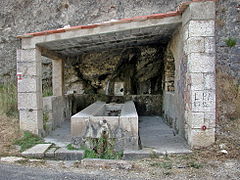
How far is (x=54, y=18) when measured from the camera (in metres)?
9.27

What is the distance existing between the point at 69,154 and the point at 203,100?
8.76 ft

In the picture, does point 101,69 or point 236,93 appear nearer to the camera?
point 236,93

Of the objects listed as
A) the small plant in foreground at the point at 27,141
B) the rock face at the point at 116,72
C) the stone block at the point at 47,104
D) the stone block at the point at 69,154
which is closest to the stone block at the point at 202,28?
the stone block at the point at 69,154

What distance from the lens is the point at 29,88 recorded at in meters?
4.74

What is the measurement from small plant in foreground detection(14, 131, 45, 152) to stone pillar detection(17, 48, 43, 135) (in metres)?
0.15

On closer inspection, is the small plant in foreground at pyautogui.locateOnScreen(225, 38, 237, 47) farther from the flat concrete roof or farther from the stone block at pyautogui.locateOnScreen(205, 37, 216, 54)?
the stone block at pyautogui.locateOnScreen(205, 37, 216, 54)

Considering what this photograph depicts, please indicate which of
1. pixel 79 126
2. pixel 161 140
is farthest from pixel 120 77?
pixel 79 126

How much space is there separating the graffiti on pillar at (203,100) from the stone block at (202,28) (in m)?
1.07

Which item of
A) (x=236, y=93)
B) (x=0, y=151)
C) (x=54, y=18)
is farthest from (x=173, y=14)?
(x=54, y=18)

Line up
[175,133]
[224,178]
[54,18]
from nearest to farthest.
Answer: [224,178], [175,133], [54,18]

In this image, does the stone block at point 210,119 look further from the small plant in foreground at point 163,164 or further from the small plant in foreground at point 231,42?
the small plant in foreground at point 231,42

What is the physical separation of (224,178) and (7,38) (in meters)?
10.2

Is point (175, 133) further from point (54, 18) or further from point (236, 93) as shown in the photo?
point (54, 18)

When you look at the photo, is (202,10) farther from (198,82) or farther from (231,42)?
(231,42)
